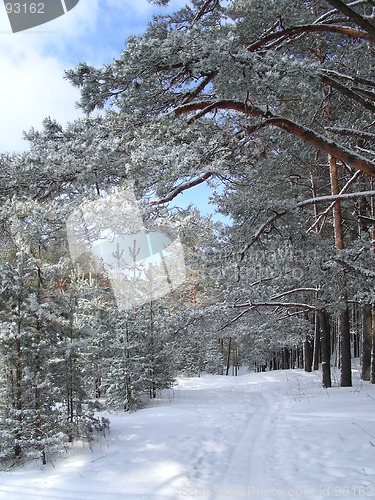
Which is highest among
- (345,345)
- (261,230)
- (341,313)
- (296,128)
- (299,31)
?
(299,31)

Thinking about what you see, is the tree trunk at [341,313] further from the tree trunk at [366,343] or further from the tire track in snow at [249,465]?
the tire track in snow at [249,465]

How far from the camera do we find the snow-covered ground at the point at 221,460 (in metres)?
4.46

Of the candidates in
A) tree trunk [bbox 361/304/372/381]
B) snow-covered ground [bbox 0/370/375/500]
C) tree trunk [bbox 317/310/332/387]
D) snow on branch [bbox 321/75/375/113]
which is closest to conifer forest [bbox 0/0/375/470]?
snow on branch [bbox 321/75/375/113]

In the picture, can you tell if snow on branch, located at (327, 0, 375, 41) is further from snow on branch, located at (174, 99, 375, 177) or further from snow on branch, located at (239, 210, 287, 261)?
snow on branch, located at (239, 210, 287, 261)

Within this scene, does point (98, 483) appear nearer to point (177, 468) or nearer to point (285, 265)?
point (177, 468)

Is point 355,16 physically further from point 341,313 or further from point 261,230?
point 341,313

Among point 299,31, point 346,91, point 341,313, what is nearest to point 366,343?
point 341,313

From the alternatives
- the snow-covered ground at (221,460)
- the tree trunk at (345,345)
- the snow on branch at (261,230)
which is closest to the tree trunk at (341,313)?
the tree trunk at (345,345)

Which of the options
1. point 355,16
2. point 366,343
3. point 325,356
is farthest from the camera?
point 366,343

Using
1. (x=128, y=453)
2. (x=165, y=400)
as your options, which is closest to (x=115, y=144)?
(x=128, y=453)

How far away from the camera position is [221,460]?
18.1 ft

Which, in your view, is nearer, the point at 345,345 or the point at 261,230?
the point at 261,230

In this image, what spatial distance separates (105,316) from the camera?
11805mm

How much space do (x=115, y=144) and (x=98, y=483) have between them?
4440 mm
